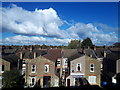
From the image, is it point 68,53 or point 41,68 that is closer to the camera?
point 41,68

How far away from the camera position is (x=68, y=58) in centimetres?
521

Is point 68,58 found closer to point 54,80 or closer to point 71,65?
point 71,65

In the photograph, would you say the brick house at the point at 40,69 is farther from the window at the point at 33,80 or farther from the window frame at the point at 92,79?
the window frame at the point at 92,79

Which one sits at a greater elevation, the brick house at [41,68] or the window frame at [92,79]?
the brick house at [41,68]

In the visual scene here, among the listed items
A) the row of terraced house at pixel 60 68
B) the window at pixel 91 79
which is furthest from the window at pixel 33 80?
the window at pixel 91 79

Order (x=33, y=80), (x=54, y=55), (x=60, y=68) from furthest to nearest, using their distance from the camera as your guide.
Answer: (x=54, y=55)
(x=60, y=68)
(x=33, y=80)

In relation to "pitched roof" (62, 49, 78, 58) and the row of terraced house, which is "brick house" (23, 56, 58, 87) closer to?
the row of terraced house

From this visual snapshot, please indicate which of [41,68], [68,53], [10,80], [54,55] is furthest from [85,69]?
[10,80]

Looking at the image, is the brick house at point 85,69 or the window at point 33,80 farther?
the brick house at point 85,69

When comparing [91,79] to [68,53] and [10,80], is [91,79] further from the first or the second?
[10,80]

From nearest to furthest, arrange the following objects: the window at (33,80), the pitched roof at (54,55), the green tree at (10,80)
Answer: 1. the green tree at (10,80)
2. the window at (33,80)
3. the pitched roof at (54,55)

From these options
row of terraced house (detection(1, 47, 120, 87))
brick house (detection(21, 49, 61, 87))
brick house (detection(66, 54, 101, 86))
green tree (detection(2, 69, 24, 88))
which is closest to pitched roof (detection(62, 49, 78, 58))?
row of terraced house (detection(1, 47, 120, 87))

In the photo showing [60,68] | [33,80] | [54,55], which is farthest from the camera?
[54,55]

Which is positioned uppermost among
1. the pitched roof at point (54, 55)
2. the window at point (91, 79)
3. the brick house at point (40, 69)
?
the pitched roof at point (54, 55)
